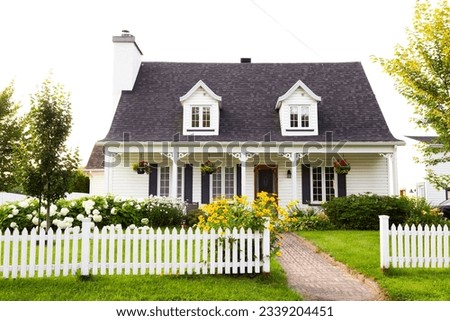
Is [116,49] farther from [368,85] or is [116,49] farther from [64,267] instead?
[64,267]

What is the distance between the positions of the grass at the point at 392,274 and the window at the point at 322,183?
6.48 meters

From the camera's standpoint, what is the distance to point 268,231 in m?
7.07

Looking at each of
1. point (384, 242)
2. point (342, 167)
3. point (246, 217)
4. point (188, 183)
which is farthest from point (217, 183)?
point (384, 242)

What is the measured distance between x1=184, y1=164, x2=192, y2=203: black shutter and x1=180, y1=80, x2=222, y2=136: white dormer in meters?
1.61

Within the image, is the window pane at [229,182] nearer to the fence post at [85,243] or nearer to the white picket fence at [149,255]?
the white picket fence at [149,255]

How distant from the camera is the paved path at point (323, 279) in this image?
6.23 m

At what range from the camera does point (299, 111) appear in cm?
1745

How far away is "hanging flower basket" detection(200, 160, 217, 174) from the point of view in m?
16.5

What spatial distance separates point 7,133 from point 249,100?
1421 centimetres

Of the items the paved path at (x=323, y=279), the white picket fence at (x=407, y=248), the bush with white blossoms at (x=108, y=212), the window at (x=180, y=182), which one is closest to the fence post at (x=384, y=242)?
the white picket fence at (x=407, y=248)

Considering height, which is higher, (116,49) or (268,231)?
(116,49)

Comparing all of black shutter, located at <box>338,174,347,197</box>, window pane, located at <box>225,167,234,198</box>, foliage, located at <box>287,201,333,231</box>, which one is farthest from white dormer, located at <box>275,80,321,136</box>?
foliage, located at <box>287,201,333,231</box>

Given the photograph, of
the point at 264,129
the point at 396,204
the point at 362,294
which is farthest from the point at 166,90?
the point at 362,294

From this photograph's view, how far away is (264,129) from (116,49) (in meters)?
8.40
